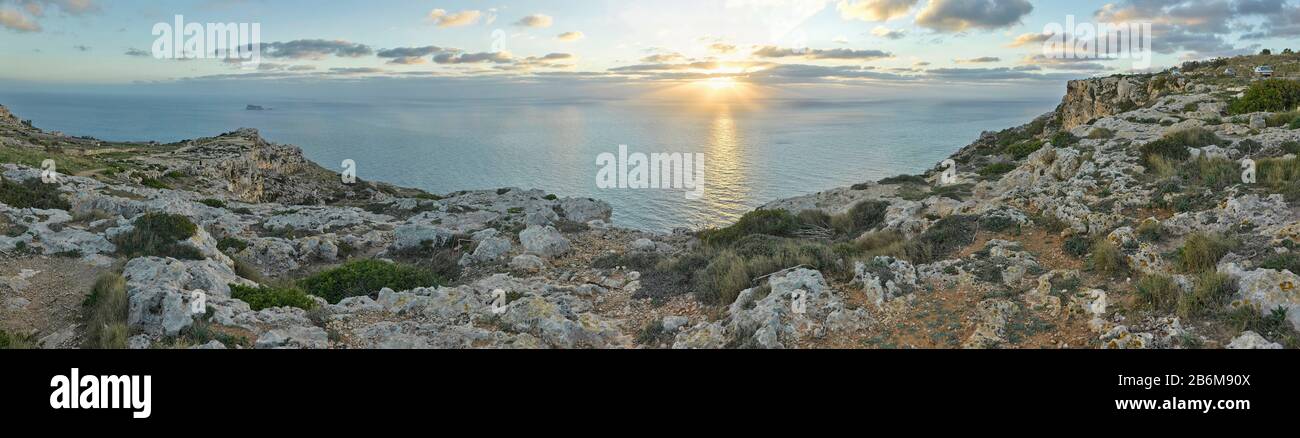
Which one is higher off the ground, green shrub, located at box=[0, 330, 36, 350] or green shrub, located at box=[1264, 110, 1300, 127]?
green shrub, located at box=[1264, 110, 1300, 127]

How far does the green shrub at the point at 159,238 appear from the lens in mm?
13923

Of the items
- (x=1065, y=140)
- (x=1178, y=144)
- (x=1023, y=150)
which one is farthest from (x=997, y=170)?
(x=1178, y=144)

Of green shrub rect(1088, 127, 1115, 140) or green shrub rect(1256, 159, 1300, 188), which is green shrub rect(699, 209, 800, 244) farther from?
green shrub rect(1088, 127, 1115, 140)

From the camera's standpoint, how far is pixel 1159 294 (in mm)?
8320

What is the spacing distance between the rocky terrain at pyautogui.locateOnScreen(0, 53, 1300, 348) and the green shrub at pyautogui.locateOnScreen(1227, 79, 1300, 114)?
22.4 feet

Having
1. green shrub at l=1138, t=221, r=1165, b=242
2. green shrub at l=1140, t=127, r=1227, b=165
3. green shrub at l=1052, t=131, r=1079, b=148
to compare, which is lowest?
Result: green shrub at l=1138, t=221, r=1165, b=242

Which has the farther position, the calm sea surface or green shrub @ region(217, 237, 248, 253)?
the calm sea surface

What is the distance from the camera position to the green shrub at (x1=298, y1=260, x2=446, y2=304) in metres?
13.2

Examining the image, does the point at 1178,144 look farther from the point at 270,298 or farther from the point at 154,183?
the point at 154,183

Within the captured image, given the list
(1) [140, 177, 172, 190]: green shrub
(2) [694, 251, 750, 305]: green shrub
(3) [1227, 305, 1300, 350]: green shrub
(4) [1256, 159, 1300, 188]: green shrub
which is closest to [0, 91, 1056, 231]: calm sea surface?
(1) [140, 177, 172, 190]: green shrub

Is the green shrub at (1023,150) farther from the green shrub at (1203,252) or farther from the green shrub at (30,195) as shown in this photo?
the green shrub at (30,195)

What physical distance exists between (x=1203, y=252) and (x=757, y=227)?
11469mm
